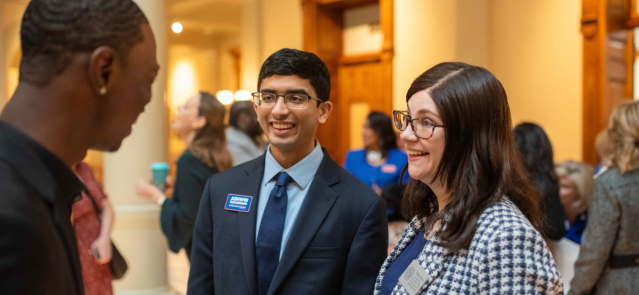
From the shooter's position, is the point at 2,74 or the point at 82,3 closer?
the point at 82,3

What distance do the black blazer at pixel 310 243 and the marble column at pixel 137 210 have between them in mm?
2930

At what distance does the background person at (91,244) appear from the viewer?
2580mm

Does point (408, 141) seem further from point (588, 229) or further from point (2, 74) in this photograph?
point (2, 74)

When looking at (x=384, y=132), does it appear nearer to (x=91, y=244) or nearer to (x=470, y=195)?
(x=91, y=244)

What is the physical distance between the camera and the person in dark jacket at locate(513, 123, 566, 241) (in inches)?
119

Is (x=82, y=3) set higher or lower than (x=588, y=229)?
higher

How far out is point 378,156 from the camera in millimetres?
4664

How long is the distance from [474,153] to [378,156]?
10.8 feet

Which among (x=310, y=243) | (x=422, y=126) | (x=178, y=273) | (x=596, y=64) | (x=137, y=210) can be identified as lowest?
(x=178, y=273)

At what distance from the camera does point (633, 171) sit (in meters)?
2.69

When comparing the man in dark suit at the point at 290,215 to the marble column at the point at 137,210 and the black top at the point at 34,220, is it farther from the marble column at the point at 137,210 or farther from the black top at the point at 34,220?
the marble column at the point at 137,210

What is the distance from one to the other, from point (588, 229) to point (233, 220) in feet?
6.44

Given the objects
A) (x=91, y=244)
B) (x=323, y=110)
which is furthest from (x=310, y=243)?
(x=91, y=244)

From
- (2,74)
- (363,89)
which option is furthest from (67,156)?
(2,74)
